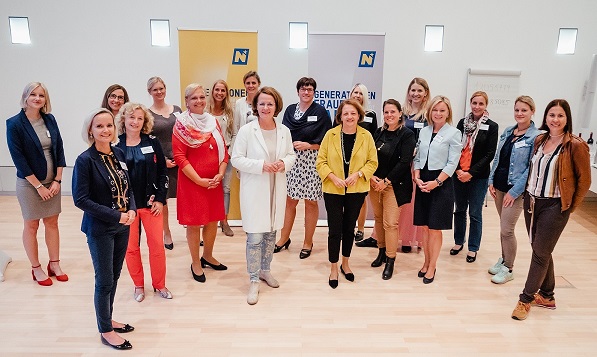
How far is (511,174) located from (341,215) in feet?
4.63

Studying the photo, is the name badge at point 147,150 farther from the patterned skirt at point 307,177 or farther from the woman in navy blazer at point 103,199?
the patterned skirt at point 307,177

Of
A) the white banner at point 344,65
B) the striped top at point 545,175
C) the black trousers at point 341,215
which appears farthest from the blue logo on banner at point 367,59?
the striped top at point 545,175

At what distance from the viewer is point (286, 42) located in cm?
617

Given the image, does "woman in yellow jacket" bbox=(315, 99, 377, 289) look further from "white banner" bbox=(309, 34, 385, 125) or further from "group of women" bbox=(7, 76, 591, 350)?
"white banner" bbox=(309, 34, 385, 125)

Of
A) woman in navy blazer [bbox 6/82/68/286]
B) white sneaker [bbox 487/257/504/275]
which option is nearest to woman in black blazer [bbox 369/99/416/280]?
white sneaker [bbox 487/257/504/275]

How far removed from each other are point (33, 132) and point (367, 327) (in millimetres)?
2894

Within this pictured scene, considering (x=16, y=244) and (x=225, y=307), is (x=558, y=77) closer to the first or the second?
(x=225, y=307)

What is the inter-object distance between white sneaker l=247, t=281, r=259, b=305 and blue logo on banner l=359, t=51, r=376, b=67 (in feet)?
9.04

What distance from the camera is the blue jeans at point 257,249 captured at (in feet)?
11.5

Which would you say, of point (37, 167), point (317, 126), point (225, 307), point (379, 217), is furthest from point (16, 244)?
point (379, 217)

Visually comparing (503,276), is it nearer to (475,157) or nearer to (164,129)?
(475,157)

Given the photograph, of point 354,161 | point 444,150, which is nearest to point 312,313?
point 354,161

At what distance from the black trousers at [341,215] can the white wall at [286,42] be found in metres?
3.08

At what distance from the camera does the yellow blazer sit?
355cm
